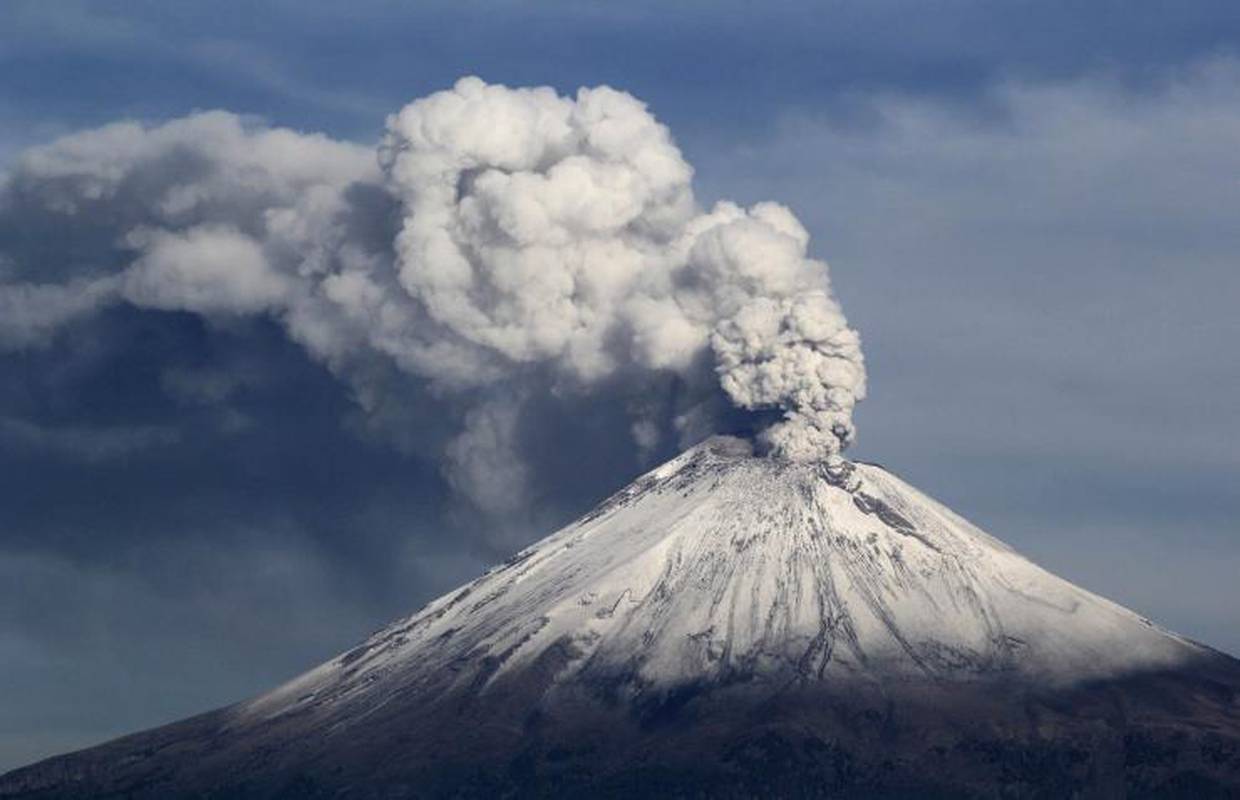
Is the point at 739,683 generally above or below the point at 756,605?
below

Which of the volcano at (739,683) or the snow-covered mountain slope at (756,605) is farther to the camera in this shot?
the snow-covered mountain slope at (756,605)

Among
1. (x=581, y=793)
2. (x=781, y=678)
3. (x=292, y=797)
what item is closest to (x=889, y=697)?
(x=781, y=678)

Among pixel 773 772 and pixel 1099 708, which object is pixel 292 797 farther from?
pixel 1099 708

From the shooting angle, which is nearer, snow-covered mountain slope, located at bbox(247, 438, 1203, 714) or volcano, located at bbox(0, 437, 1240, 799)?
volcano, located at bbox(0, 437, 1240, 799)
